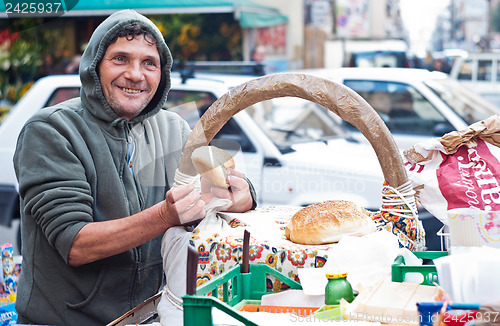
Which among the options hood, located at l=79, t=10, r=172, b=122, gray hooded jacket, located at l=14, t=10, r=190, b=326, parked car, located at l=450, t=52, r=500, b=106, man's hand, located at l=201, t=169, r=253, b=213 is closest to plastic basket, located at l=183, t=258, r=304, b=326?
man's hand, located at l=201, t=169, r=253, b=213

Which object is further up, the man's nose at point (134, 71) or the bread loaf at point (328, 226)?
the man's nose at point (134, 71)

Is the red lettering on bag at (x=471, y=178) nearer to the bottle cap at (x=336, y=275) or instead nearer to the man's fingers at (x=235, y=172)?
the bottle cap at (x=336, y=275)

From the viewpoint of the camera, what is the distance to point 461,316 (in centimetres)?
137

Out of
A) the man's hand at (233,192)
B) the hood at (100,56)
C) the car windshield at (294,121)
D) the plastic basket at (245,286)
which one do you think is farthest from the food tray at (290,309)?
the car windshield at (294,121)

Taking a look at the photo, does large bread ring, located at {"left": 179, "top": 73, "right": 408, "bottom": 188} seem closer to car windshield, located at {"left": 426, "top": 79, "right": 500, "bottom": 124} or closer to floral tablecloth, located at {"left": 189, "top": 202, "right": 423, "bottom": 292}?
floral tablecloth, located at {"left": 189, "top": 202, "right": 423, "bottom": 292}

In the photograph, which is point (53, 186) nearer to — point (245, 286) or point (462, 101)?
point (245, 286)

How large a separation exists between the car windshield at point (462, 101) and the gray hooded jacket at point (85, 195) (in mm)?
4517

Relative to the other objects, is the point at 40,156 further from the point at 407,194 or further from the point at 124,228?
the point at 407,194

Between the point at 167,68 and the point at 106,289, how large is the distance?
3.13 feet

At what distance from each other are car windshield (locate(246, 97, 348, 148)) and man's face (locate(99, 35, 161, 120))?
9.77 ft

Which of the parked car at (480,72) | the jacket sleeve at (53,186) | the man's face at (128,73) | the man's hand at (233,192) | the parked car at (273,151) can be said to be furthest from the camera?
the parked car at (480,72)

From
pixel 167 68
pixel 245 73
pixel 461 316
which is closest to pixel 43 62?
pixel 245 73

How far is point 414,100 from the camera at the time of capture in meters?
6.53

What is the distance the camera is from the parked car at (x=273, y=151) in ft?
15.4
